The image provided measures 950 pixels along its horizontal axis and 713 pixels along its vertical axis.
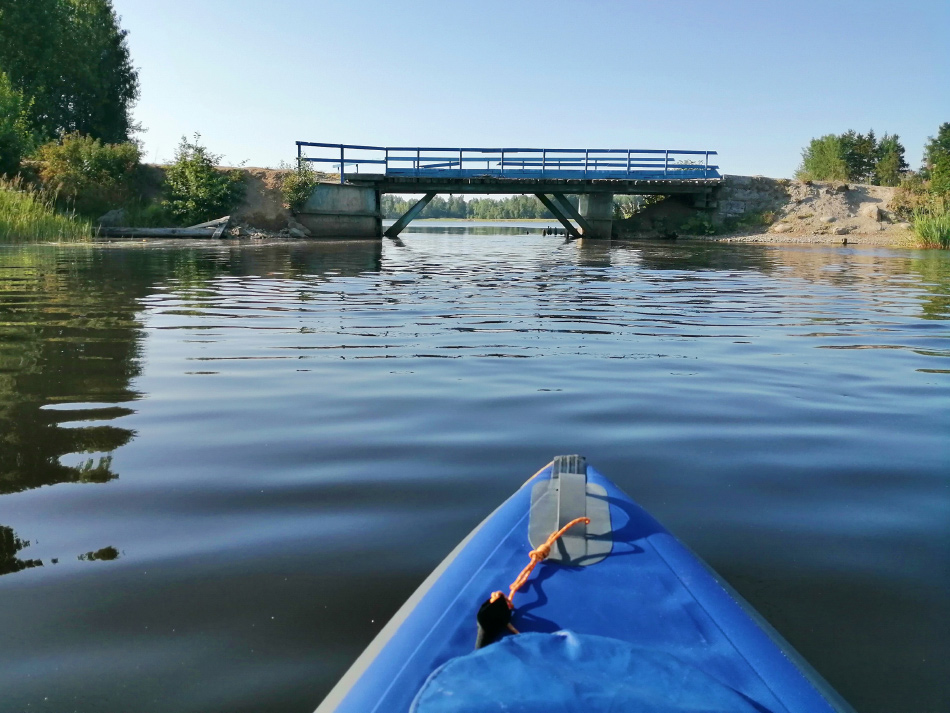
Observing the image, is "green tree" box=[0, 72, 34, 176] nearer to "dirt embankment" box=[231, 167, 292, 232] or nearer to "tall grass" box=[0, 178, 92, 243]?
"tall grass" box=[0, 178, 92, 243]

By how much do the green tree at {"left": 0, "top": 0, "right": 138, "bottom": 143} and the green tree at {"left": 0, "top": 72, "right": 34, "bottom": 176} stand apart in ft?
20.1

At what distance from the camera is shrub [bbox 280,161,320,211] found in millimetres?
26906

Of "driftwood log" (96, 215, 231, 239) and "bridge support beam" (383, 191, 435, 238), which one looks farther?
"bridge support beam" (383, 191, 435, 238)

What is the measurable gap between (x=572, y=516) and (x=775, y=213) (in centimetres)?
3497

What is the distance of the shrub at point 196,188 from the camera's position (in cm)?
2619

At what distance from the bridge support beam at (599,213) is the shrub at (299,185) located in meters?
10.5

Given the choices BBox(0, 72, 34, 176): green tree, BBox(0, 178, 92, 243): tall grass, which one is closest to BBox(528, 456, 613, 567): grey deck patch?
BBox(0, 178, 92, 243): tall grass

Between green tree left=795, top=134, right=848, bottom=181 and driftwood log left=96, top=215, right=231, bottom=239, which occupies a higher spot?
green tree left=795, top=134, right=848, bottom=181

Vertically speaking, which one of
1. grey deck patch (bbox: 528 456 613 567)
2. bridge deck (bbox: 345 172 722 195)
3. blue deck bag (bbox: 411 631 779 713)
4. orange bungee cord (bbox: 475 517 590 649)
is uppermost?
bridge deck (bbox: 345 172 722 195)

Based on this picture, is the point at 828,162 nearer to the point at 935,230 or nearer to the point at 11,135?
the point at 935,230

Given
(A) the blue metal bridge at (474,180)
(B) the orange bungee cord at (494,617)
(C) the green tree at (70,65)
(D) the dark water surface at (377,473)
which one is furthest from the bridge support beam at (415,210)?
(B) the orange bungee cord at (494,617)

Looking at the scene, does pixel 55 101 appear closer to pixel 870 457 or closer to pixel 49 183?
pixel 49 183

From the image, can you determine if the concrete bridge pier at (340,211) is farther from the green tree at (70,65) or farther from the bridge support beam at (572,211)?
the green tree at (70,65)

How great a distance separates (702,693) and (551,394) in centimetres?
314
